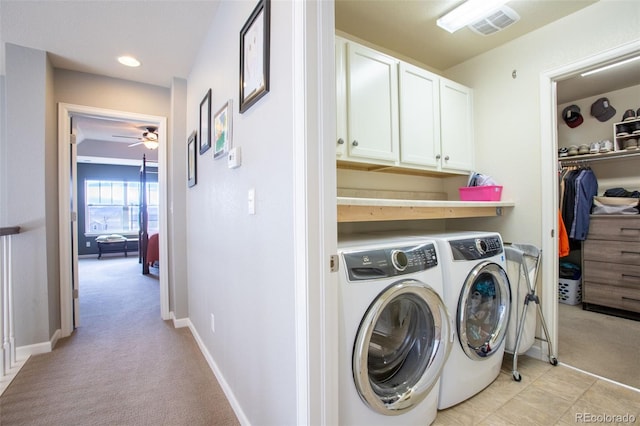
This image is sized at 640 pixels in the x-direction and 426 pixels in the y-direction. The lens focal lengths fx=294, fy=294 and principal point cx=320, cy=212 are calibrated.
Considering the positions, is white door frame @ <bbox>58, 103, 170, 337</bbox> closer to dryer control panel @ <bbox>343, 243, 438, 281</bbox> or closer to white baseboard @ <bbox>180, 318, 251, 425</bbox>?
white baseboard @ <bbox>180, 318, 251, 425</bbox>

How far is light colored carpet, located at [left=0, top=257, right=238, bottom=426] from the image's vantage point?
5.24ft

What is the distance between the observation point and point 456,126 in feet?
8.30

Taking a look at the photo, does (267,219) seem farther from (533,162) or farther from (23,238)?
(23,238)

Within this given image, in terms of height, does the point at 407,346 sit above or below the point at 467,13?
below

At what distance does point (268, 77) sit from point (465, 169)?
207 centimetres

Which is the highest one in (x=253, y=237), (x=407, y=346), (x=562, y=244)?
(x=253, y=237)

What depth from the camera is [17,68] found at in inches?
90.4

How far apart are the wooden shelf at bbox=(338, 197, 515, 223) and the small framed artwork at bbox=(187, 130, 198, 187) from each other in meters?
1.59

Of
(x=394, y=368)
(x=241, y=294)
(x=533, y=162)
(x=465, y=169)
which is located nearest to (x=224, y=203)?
(x=241, y=294)

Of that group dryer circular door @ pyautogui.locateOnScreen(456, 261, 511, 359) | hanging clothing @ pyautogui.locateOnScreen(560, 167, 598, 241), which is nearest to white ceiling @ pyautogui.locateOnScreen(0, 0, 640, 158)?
hanging clothing @ pyautogui.locateOnScreen(560, 167, 598, 241)

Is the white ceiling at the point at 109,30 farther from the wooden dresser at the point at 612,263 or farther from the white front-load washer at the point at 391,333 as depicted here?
the wooden dresser at the point at 612,263

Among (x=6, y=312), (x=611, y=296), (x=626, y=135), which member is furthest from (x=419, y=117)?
(x=6, y=312)

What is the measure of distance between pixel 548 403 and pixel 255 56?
2.41 meters

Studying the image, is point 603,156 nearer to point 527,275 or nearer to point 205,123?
point 527,275
